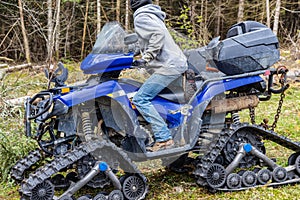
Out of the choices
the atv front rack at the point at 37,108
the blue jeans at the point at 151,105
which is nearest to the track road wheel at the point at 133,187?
the blue jeans at the point at 151,105

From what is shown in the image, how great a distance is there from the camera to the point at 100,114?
188 inches

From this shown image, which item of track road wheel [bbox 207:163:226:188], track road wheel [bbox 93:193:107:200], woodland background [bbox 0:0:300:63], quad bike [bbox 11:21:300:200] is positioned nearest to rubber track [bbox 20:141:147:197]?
quad bike [bbox 11:21:300:200]

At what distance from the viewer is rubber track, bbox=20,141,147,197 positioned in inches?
159

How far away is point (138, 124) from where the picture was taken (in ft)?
15.2

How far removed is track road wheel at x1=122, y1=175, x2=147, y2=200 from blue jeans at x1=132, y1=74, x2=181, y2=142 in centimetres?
52

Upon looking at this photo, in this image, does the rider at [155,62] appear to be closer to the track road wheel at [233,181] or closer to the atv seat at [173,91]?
the atv seat at [173,91]

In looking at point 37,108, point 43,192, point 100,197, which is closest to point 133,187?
point 100,197

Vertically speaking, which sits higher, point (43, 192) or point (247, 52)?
point (247, 52)

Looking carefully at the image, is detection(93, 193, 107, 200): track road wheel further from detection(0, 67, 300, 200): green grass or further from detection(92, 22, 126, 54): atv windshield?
detection(92, 22, 126, 54): atv windshield

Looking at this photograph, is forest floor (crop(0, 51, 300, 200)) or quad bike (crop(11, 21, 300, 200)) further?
forest floor (crop(0, 51, 300, 200))

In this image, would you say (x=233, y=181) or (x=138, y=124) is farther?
(x=233, y=181)

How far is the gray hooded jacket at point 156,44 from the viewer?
4660mm

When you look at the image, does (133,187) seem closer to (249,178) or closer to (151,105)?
(151,105)

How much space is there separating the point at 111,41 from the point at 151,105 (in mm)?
854
